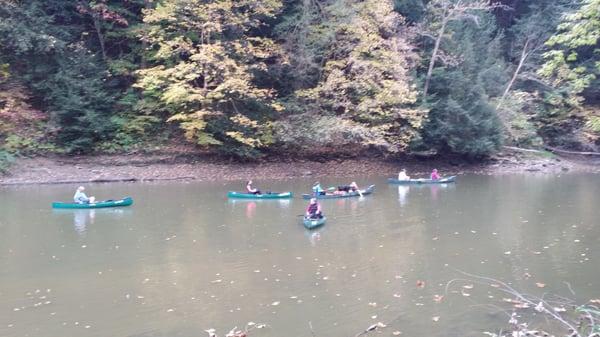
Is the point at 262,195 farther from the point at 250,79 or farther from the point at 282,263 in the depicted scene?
the point at 250,79

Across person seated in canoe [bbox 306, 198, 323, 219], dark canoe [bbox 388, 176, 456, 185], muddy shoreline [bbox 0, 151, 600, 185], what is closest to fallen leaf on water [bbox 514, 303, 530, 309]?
person seated in canoe [bbox 306, 198, 323, 219]

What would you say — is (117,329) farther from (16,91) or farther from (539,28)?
(539,28)

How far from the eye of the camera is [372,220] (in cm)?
1950

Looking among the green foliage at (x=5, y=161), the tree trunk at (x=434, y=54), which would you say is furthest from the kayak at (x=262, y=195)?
the tree trunk at (x=434, y=54)

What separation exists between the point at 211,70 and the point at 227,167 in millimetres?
5123

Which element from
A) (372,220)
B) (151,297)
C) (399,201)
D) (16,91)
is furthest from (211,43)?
(151,297)

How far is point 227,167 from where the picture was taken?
3169 centimetres

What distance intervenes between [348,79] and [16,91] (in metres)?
17.0

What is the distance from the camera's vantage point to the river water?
402 inches

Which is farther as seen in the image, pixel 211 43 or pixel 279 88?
pixel 279 88

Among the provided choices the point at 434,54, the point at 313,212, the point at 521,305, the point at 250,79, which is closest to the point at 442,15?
the point at 434,54

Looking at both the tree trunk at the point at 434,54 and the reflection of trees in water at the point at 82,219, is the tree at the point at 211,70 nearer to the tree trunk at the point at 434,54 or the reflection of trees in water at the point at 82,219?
the tree trunk at the point at 434,54

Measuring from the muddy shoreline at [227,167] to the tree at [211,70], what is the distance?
4.44ft

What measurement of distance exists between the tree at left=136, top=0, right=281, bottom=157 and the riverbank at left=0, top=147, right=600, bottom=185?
4.27 feet
